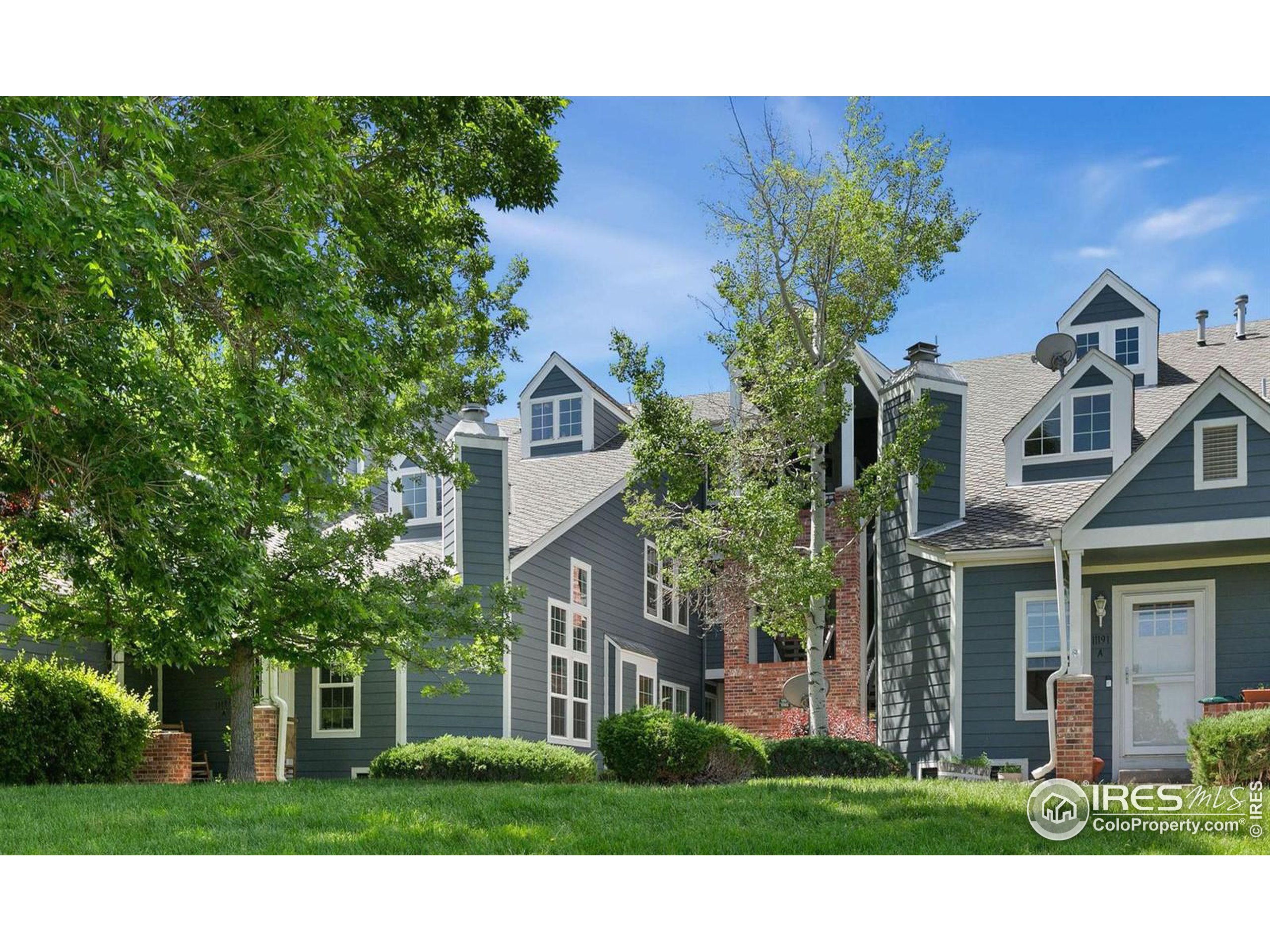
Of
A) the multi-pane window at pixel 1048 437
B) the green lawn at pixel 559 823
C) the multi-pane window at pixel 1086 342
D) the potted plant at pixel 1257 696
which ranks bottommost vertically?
the green lawn at pixel 559 823

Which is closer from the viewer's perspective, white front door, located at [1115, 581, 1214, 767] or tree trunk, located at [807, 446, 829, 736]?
white front door, located at [1115, 581, 1214, 767]

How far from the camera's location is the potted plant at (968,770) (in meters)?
14.2

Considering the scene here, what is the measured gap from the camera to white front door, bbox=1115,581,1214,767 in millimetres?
13961

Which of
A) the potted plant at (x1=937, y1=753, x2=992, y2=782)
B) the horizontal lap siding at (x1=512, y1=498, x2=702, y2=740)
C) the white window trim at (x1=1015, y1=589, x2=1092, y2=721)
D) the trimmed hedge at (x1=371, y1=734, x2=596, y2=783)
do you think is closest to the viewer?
the trimmed hedge at (x1=371, y1=734, x2=596, y2=783)

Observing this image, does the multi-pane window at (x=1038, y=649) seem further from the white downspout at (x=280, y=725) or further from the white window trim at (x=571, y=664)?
the white downspout at (x=280, y=725)

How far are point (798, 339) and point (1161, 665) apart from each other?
593 cm

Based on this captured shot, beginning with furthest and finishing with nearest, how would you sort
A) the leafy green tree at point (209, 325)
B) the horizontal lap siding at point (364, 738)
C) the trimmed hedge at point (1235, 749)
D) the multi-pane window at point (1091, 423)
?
1. the horizontal lap siding at point (364, 738)
2. the multi-pane window at point (1091, 423)
3. the trimmed hedge at point (1235, 749)
4. the leafy green tree at point (209, 325)

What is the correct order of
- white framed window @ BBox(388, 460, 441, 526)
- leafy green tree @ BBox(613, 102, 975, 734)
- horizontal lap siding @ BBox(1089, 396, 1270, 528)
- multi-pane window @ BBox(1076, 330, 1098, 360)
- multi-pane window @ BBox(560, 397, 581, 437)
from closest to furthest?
horizontal lap siding @ BBox(1089, 396, 1270, 528) < leafy green tree @ BBox(613, 102, 975, 734) < multi-pane window @ BBox(1076, 330, 1098, 360) < white framed window @ BBox(388, 460, 441, 526) < multi-pane window @ BBox(560, 397, 581, 437)

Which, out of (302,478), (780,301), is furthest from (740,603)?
(302,478)

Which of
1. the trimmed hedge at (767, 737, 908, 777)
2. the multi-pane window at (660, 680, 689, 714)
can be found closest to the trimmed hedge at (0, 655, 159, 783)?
the trimmed hedge at (767, 737, 908, 777)

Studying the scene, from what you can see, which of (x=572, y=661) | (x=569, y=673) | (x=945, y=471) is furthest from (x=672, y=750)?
(x=572, y=661)

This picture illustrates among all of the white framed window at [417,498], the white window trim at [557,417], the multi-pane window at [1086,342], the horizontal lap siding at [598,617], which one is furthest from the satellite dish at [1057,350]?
the white framed window at [417,498]

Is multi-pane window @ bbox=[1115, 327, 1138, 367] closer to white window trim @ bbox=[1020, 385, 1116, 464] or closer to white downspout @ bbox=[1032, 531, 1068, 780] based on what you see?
white window trim @ bbox=[1020, 385, 1116, 464]

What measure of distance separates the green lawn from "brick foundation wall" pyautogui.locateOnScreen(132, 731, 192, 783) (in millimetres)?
4997
